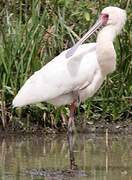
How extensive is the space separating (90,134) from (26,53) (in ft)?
4.09

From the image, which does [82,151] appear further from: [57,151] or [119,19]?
[119,19]

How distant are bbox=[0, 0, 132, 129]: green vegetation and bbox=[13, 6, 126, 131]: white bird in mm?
1204

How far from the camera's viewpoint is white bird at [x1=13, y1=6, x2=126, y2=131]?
823 cm

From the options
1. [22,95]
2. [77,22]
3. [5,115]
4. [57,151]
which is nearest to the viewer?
[22,95]

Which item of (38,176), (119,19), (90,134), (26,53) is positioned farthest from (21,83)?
(38,176)

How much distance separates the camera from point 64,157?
854cm

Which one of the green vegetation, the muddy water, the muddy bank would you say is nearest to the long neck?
the muddy water

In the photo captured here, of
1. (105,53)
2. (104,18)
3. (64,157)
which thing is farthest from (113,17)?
(64,157)

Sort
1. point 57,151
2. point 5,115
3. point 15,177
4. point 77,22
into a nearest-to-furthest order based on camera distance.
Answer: point 15,177
point 57,151
point 5,115
point 77,22

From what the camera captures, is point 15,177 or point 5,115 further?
point 5,115

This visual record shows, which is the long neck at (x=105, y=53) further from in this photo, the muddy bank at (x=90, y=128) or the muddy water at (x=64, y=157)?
the muddy bank at (x=90, y=128)

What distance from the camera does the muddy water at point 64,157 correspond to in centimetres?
753

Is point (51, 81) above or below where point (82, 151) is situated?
above

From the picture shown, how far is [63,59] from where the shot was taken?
833cm
